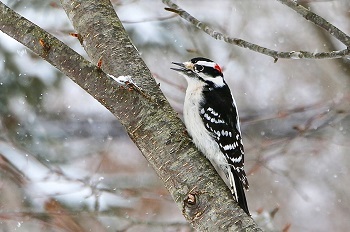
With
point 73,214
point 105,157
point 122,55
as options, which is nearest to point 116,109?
point 122,55

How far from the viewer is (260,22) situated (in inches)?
324

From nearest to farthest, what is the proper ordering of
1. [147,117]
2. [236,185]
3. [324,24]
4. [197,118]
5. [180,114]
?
1. [324,24]
2. [147,117]
3. [236,185]
4. [197,118]
5. [180,114]

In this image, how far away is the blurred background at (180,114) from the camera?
642cm

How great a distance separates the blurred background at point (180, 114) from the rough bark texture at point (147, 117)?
3.18 metres

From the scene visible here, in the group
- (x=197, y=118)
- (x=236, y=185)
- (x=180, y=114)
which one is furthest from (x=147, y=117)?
(x=180, y=114)

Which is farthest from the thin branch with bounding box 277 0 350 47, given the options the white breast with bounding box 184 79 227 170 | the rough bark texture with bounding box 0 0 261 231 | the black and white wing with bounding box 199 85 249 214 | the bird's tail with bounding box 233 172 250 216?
the black and white wing with bounding box 199 85 249 214

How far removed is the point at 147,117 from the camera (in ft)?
9.20

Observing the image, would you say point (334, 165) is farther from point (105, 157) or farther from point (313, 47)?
point (105, 157)

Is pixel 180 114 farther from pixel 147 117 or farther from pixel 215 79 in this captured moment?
pixel 147 117

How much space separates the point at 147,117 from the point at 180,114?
3645 mm

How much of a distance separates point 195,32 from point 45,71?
1916mm

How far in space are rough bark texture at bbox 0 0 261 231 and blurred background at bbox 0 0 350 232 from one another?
318cm

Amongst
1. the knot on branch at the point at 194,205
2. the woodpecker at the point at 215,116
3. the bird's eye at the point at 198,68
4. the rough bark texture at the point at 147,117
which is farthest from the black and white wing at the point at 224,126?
the knot on branch at the point at 194,205

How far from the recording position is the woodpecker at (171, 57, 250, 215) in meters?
3.73
